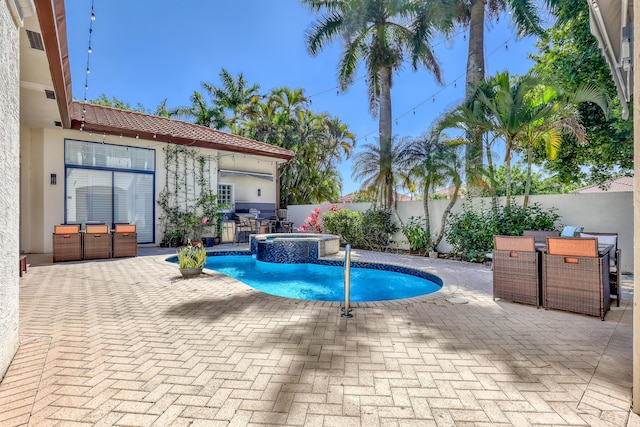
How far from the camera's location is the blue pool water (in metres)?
6.81

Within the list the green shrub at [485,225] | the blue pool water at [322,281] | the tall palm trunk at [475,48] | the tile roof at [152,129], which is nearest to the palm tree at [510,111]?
the green shrub at [485,225]

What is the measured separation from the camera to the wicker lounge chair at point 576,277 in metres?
3.91

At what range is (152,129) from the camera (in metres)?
11.7

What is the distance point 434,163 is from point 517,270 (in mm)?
5386

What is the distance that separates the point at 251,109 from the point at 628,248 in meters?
20.2

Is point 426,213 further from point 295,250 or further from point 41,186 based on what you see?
point 41,186

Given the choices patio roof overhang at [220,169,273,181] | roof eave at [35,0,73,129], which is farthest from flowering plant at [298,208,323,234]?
roof eave at [35,0,73,129]

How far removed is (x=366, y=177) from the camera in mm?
11281

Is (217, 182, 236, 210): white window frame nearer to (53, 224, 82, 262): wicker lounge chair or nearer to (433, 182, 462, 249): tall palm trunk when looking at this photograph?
(53, 224, 82, 262): wicker lounge chair

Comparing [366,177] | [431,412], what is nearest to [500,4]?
[366,177]

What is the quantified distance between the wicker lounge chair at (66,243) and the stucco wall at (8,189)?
6644mm

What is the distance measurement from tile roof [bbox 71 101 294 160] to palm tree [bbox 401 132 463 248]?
7164mm

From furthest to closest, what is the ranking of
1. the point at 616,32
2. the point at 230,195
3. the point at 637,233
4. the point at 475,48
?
the point at 230,195 → the point at 475,48 → the point at 616,32 → the point at 637,233

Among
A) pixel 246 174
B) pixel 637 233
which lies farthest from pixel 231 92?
pixel 637 233
